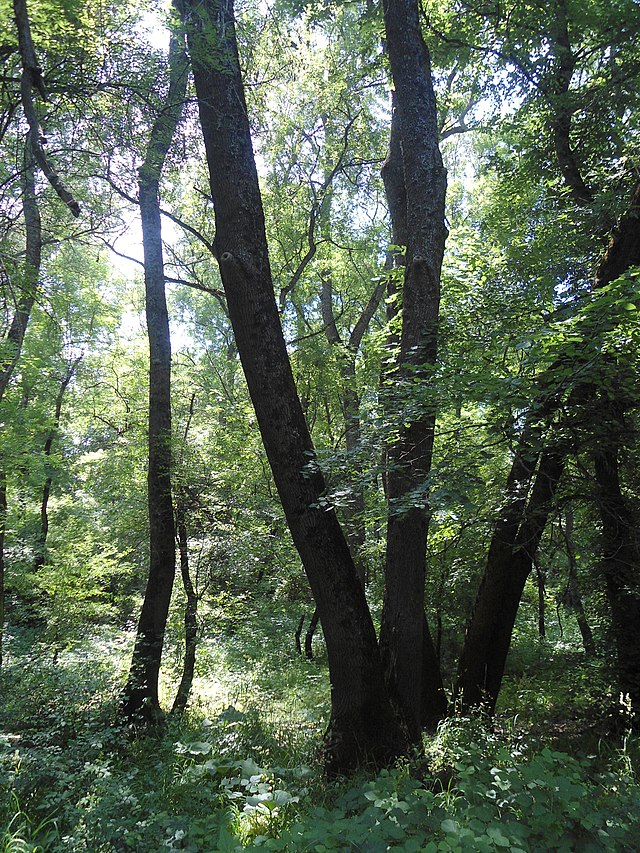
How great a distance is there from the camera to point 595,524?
5.51 metres

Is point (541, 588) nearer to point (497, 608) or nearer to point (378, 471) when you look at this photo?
point (497, 608)

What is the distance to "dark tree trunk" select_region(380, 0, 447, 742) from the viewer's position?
408 centimetres

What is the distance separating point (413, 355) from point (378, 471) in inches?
44.1

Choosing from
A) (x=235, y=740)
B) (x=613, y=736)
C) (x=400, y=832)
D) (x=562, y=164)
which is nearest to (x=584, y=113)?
(x=562, y=164)

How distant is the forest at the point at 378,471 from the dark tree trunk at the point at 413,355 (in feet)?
0.08

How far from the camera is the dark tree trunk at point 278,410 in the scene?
3.80 m

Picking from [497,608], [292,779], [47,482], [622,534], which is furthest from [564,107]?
[47,482]

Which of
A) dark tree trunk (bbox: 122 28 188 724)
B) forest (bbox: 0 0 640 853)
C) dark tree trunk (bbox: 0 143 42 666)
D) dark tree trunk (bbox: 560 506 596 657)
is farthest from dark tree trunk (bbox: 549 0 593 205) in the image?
dark tree trunk (bbox: 0 143 42 666)

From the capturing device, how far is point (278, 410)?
13.6ft

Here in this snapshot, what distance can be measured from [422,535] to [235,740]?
2.41 m

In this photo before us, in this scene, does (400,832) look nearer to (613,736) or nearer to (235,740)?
(235,740)

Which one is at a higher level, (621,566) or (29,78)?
(29,78)

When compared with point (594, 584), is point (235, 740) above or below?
below

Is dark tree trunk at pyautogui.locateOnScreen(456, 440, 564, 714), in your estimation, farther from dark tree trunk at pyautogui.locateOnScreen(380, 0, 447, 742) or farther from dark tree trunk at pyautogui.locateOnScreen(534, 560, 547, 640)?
dark tree trunk at pyautogui.locateOnScreen(380, 0, 447, 742)
